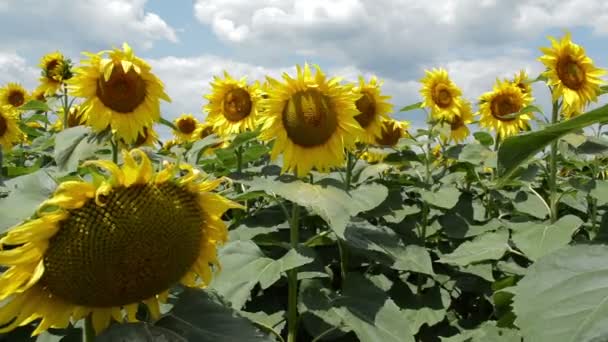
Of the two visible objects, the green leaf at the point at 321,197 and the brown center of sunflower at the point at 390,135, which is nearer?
the green leaf at the point at 321,197

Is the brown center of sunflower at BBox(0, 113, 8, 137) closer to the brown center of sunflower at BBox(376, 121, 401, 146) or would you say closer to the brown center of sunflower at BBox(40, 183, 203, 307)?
the brown center of sunflower at BBox(376, 121, 401, 146)

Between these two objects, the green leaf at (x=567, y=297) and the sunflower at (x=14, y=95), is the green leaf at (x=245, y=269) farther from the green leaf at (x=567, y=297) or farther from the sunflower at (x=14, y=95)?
the sunflower at (x=14, y=95)

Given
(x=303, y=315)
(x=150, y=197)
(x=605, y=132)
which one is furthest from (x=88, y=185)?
(x=605, y=132)

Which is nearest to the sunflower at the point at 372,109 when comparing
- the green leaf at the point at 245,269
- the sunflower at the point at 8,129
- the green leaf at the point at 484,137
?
the green leaf at the point at 484,137

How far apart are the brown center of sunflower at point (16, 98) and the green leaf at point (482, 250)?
7505 millimetres

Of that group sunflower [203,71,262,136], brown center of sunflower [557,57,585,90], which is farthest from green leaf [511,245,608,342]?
sunflower [203,71,262,136]

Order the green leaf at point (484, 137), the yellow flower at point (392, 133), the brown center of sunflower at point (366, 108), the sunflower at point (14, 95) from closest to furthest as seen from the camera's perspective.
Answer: the brown center of sunflower at point (366, 108), the yellow flower at point (392, 133), the green leaf at point (484, 137), the sunflower at point (14, 95)

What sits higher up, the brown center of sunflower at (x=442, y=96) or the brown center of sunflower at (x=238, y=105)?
the brown center of sunflower at (x=442, y=96)

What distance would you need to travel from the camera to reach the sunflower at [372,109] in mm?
4426

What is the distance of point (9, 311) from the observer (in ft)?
4.41

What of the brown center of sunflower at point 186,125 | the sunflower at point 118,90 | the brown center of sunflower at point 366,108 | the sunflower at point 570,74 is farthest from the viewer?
the brown center of sunflower at point 186,125

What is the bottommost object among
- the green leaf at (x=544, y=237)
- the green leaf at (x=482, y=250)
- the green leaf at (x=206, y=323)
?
the green leaf at (x=482, y=250)

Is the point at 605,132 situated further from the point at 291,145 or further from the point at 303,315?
the point at 303,315

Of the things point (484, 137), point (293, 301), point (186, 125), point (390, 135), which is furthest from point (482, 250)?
point (186, 125)
